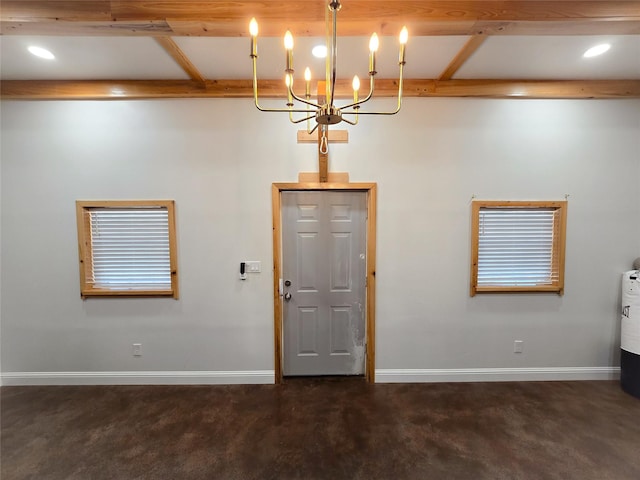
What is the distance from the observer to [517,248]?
275cm

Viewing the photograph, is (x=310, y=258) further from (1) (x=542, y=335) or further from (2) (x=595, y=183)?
(2) (x=595, y=183)

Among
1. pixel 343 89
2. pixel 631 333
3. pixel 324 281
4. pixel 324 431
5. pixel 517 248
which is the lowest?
pixel 324 431

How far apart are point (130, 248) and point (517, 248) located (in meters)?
3.77

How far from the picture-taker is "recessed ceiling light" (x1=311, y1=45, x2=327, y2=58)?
208 centimetres

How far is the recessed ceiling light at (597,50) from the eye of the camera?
2093 mm

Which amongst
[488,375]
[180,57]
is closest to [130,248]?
[180,57]

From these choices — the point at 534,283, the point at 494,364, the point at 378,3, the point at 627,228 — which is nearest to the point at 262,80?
the point at 378,3

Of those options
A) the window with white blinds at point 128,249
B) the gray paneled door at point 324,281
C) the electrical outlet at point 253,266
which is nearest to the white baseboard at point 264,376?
the gray paneled door at point 324,281

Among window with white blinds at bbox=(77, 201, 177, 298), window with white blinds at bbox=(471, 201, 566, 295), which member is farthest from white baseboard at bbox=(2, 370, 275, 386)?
window with white blinds at bbox=(471, 201, 566, 295)

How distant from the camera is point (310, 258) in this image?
110 inches

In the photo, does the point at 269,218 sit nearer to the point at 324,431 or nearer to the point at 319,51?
the point at 319,51

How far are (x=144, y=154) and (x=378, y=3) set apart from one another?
2.32 metres

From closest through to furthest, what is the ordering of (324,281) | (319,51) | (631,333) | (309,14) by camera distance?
(309,14)
(319,51)
(631,333)
(324,281)

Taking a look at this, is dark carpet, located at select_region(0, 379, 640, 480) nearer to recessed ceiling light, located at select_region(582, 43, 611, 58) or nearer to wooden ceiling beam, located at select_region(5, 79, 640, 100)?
wooden ceiling beam, located at select_region(5, 79, 640, 100)
